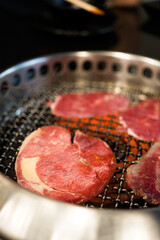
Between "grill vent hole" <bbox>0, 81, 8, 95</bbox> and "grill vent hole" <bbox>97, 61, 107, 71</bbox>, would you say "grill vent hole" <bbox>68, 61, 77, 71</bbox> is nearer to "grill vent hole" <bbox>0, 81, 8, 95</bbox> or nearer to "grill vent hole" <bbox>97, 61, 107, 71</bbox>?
"grill vent hole" <bbox>97, 61, 107, 71</bbox>

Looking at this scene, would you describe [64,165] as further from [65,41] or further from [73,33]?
[65,41]

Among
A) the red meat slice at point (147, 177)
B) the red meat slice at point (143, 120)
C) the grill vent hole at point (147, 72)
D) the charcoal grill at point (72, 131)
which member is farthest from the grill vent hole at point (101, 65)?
the red meat slice at point (147, 177)

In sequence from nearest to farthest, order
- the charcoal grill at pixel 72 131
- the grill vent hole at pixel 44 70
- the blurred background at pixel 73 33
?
the charcoal grill at pixel 72 131 → the grill vent hole at pixel 44 70 → the blurred background at pixel 73 33

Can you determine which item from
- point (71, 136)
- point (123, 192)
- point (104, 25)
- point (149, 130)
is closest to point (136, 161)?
point (123, 192)

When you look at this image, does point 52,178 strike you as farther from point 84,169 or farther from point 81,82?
point 81,82

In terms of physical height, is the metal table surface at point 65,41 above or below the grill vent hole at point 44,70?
above

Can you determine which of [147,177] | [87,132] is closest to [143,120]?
[87,132]

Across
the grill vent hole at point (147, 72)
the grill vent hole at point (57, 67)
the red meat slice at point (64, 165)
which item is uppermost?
the grill vent hole at point (147, 72)

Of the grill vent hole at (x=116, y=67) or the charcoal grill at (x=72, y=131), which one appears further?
the grill vent hole at (x=116, y=67)

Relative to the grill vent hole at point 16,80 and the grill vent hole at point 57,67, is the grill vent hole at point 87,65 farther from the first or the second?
the grill vent hole at point 16,80
